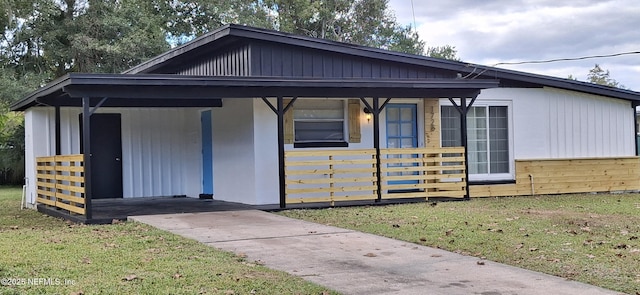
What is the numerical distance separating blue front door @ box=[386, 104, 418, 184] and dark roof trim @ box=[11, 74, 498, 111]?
50.5 inches

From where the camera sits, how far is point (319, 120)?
13.6 meters

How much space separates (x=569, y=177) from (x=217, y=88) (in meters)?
8.31

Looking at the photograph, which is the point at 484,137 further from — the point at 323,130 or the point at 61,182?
the point at 61,182

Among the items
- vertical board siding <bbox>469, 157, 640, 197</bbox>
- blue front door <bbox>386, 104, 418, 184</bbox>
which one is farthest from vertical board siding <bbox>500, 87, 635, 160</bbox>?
blue front door <bbox>386, 104, 418, 184</bbox>

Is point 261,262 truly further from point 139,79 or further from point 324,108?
point 324,108

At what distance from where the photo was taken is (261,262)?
22.6 ft

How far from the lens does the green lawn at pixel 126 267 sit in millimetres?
5586

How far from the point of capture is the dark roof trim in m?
10.5

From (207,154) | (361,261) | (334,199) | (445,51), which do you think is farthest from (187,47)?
(445,51)

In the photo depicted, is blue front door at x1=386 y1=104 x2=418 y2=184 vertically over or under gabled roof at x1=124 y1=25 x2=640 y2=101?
under

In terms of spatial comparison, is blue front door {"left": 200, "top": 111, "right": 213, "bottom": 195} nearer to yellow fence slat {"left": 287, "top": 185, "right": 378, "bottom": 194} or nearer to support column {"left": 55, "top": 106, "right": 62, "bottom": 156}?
support column {"left": 55, "top": 106, "right": 62, "bottom": 156}

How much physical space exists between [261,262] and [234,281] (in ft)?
3.37

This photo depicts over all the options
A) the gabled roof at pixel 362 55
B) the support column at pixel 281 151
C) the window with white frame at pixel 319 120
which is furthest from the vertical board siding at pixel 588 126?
the support column at pixel 281 151

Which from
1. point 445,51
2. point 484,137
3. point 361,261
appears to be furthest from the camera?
→ point 445,51
